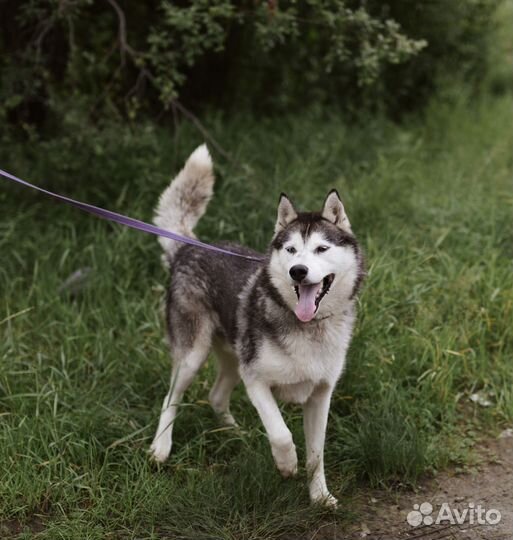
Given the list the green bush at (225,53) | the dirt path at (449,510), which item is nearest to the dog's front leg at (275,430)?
the dirt path at (449,510)

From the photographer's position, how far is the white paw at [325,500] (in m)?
3.73

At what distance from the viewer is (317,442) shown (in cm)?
382

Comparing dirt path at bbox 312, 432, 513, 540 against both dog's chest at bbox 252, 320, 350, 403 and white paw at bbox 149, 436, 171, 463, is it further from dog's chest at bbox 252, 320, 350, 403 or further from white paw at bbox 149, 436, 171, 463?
white paw at bbox 149, 436, 171, 463

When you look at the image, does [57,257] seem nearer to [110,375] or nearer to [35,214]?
[35,214]

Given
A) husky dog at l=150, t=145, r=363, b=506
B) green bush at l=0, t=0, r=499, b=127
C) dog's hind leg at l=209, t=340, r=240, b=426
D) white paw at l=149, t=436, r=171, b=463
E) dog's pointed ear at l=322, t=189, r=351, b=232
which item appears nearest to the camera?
husky dog at l=150, t=145, r=363, b=506

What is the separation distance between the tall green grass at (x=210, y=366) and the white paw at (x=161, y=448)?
6 centimetres

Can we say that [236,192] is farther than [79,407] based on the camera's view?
Yes

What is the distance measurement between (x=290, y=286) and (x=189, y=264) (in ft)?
2.93

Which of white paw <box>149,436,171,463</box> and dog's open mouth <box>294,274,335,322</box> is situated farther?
white paw <box>149,436,171,463</box>

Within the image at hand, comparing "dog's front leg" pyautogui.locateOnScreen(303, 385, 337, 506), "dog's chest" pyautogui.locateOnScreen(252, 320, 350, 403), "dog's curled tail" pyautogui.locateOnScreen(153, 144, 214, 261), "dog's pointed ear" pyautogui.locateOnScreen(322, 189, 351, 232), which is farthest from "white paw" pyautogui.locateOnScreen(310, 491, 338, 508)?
"dog's curled tail" pyautogui.locateOnScreen(153, 144, 214, 261)

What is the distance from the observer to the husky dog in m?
3.54

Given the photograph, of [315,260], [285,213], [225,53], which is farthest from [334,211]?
[225,53]

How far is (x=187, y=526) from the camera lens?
3533 mm

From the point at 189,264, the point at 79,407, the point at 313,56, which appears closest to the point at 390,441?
the point at 189,264
